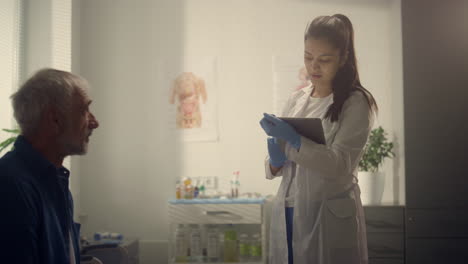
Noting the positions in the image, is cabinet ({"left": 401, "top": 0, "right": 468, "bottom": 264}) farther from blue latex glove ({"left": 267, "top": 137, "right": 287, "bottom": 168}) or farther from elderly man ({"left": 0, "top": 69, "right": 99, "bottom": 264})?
elderly man ({"left": 0, "top": 69, "right": 99, "bottom": 264})

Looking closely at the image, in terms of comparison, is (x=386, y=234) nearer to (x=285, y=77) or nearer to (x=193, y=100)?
(x=285, y=77)

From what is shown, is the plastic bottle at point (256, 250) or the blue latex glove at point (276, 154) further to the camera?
the plastic bottle at point (256, 250)

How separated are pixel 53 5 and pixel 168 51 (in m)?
0.98

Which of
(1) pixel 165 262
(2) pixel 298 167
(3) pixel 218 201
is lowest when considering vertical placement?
(1) pixel 165 262

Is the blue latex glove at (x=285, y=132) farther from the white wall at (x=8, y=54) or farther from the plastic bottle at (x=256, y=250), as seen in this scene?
the white wall at (x=8, y=54)

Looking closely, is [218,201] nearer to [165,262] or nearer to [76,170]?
[165,262]

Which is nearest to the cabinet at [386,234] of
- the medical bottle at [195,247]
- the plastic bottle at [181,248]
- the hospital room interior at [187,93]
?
the hospital room interior at [187,93]

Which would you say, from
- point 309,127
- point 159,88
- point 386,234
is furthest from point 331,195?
point 159,88

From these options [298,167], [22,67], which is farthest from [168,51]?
[298,167]

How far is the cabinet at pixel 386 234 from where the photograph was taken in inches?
120

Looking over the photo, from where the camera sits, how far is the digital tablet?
5.39 ft

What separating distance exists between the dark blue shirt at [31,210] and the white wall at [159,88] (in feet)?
8.02

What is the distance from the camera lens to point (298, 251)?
1674mm

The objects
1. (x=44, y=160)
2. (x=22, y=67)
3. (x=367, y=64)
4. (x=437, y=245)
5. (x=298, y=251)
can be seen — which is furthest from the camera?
(x=367, y=64)
